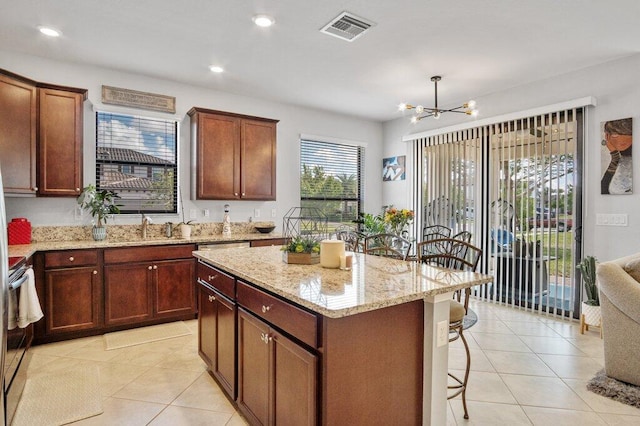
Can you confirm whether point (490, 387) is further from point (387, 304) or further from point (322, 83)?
point (322, 83)

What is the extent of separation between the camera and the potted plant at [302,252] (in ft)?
7.79

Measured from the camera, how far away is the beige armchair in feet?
8.29

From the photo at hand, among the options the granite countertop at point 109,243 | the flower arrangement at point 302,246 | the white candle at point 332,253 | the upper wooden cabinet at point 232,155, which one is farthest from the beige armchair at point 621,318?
the upper wooden cabinet at point 232,155

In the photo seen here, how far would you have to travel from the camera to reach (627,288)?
2541mm

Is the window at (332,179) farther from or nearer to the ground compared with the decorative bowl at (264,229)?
farther from the ground

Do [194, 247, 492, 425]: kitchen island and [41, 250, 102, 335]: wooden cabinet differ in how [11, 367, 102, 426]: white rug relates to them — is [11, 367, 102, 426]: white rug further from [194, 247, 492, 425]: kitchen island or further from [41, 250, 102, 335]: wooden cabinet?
[194, 247, 492, 425]: kitchen island

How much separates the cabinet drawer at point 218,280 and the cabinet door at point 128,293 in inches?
52.7

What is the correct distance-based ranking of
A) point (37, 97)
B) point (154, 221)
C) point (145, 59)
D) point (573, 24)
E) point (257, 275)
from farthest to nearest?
point (154, 221) < point (145, 59) < point (37, 97) < point (573, 24) < point (257, 275)

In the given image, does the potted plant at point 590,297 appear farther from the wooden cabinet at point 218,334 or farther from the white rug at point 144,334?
the white rug at point 144,334

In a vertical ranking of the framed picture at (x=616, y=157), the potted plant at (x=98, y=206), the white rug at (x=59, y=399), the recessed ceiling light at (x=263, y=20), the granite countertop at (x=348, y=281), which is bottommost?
the white rug at (x=59, y=399)

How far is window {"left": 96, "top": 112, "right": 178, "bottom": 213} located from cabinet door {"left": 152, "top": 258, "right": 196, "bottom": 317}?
860 mm

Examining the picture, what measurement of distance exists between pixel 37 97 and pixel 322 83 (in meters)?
2.96

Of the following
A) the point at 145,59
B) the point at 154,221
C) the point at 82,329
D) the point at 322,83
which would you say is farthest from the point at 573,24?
the point at 82,329

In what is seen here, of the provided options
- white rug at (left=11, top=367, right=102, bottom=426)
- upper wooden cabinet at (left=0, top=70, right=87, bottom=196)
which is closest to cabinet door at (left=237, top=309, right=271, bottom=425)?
white rug at (left=11, top=367, right=102, bottom=426)
